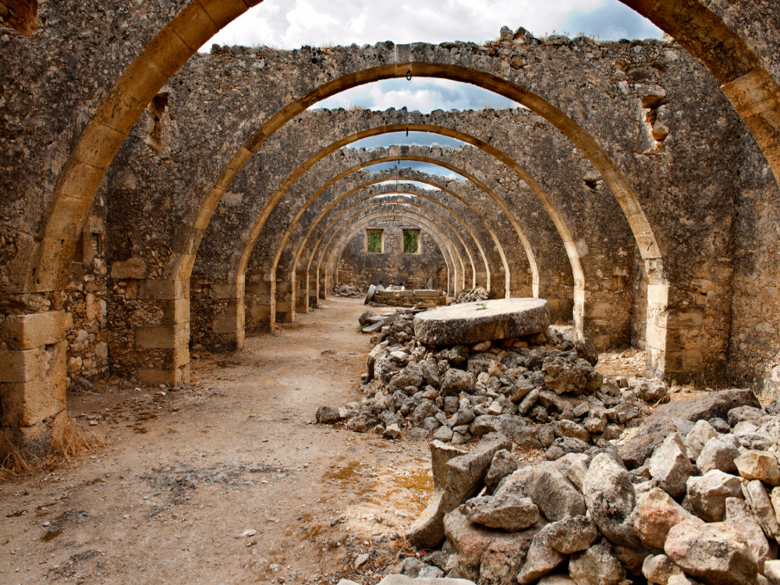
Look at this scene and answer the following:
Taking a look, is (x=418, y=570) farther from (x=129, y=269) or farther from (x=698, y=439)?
(x=129, y=269)

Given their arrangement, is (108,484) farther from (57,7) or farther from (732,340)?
(732,340)

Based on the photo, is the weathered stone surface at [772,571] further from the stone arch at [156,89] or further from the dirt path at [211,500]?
the stone arch at [156,89]

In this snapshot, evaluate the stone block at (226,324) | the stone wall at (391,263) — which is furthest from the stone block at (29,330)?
the stone wall at (391,263)

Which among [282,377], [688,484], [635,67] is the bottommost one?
[282,377]

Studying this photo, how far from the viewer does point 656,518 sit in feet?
5.78

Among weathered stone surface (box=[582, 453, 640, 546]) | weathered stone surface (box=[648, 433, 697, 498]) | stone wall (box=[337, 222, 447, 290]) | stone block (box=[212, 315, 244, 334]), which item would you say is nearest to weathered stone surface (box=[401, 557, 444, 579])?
weathered stone surface (box=[582, 453, 640, 546])

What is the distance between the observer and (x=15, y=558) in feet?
7.53

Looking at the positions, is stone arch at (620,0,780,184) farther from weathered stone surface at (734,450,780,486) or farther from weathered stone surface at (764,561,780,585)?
weathered stone surface at (764,561,780,585)

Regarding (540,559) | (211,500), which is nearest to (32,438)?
(211,500)

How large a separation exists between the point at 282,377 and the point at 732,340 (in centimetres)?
599

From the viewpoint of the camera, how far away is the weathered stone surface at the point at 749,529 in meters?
1.70

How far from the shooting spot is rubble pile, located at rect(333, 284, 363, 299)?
2503 cm

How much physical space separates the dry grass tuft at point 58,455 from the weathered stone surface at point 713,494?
4011 mm

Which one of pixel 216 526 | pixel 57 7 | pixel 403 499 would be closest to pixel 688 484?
pixel 403 499
